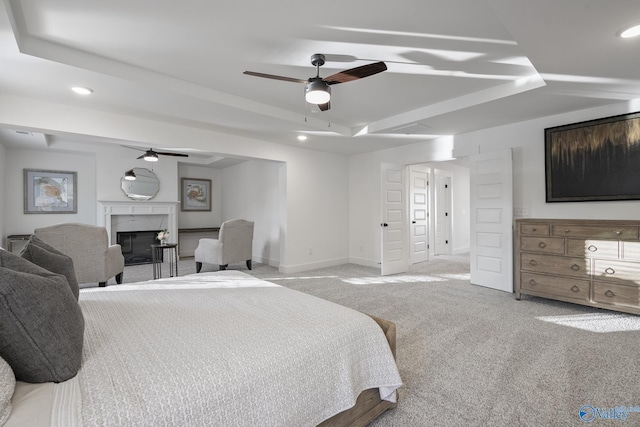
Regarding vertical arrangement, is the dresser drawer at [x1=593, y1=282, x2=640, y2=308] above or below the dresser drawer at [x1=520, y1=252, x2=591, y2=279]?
below

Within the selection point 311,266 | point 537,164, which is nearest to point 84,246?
point 311,266

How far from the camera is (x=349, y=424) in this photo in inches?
55.4

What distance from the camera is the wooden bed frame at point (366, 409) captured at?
136 cm

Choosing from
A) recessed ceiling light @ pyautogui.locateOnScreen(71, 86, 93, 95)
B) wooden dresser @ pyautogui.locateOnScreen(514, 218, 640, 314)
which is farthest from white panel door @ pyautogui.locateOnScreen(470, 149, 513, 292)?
recessed ceiling light @ pyautogui.locateOnScreen(71, 86, 93, 95)

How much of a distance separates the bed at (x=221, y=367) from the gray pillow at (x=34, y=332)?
5 cm

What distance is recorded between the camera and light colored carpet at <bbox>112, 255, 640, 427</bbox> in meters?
1.66

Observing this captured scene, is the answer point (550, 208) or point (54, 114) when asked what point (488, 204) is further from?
point (54, 114)

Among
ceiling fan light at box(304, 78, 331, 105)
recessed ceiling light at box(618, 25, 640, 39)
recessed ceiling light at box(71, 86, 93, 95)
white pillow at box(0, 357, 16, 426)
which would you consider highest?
recessed ceiling light at box(71, 86, 93, 95)

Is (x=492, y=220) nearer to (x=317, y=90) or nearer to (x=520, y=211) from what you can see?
(x=520, y=211)

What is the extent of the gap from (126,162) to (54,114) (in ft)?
10.2

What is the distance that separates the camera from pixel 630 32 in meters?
2.00

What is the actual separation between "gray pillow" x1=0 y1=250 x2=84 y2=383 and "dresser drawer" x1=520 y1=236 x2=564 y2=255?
13.8ft

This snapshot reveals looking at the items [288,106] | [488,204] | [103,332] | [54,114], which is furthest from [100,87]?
[488,204]

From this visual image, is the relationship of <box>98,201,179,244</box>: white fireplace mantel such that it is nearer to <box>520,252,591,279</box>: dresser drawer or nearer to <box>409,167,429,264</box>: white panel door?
<box>409,167,429,264</box>: white panel door
